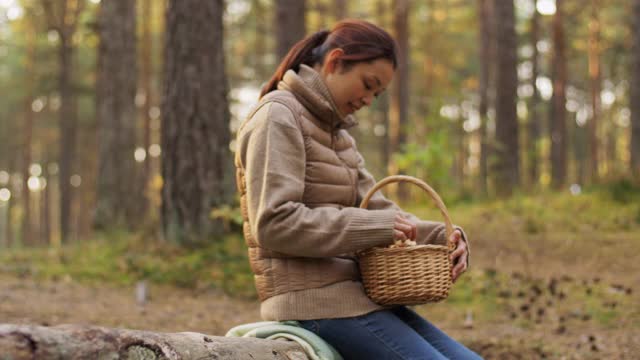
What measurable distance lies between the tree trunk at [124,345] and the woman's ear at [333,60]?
41.2 inches

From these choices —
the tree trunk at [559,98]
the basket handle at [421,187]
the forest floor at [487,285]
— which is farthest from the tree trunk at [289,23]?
the tree trunk at [559,98]

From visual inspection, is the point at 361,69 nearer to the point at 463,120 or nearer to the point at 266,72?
the point at 463,120

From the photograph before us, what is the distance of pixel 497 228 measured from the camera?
10.1 meters

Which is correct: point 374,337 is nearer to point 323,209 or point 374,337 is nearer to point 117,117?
point 323,209

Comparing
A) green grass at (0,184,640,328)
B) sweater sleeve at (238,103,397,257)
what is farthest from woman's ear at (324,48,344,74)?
green grass at (0,184,640,328)

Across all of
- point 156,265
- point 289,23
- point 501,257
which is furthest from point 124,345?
point 289,23

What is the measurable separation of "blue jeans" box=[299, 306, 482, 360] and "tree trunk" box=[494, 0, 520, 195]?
11.1m

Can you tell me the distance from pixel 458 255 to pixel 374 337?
56 cm

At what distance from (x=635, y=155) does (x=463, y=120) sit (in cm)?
273

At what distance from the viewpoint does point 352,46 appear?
11.1 feet

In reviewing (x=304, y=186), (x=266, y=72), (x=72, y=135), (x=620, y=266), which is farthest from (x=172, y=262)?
(x=266, y=72)

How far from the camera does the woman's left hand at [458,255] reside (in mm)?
3527

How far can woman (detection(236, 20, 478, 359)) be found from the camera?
3.18 meters

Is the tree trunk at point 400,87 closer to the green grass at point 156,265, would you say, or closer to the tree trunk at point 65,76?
the tree trunk at point 65,76
